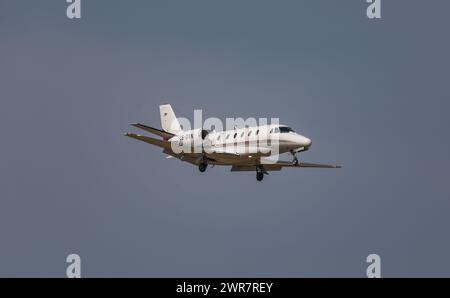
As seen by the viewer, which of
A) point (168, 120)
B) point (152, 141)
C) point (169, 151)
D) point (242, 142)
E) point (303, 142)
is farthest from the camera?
point (168, 120)

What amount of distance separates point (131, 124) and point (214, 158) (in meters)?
5.25

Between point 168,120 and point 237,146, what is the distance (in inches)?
314

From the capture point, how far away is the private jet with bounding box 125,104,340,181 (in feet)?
180

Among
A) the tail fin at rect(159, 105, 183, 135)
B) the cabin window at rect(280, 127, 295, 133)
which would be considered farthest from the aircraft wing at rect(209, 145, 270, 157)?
the tail fin at rect(159, 105, 183, 135)

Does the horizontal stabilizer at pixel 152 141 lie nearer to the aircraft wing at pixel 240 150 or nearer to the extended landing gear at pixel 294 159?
the aircraft wing at pixel 240 150

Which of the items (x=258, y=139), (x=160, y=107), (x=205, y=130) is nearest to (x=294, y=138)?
(x=258, y=139)

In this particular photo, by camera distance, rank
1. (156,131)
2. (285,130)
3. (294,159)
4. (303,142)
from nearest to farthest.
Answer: (303,142) < (285,130) < (294,159) < (156,131)

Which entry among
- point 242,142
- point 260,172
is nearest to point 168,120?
point 260,172

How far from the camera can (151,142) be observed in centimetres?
5850

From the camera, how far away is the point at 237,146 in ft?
184

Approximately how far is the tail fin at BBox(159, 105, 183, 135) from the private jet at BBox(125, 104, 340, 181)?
59 centimetres

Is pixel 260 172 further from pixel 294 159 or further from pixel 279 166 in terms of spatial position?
pixel 294 159
